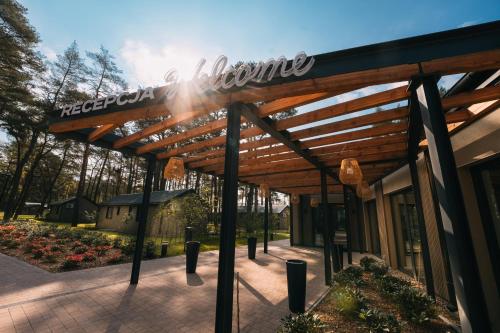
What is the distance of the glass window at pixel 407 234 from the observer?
22.2ft

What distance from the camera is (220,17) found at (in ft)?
13.9

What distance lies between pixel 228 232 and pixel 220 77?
6.67 feet

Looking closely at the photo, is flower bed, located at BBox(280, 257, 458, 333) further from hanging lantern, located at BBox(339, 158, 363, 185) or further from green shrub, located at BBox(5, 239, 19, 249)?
green shrub, located at BBox(5, 239, 19, 249)

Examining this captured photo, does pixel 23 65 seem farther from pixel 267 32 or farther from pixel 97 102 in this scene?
pixel 267 32

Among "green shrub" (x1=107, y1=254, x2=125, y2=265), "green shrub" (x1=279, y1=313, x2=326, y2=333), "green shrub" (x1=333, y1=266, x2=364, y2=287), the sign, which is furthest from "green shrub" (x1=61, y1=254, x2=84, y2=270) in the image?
"green shrub" (x1=333, y1=266, x2=364, y2=287)

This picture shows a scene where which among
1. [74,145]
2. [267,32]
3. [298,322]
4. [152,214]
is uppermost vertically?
[74,145]

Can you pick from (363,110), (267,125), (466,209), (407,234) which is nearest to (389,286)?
(466,209)

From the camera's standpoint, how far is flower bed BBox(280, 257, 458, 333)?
313cm

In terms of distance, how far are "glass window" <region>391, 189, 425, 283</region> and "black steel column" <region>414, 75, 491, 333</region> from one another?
5.10 m

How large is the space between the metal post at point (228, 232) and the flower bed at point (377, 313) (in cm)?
87

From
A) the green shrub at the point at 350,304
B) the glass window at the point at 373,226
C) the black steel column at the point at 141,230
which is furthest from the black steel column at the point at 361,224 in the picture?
the black steel column at the point at 141,230

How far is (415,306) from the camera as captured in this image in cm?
397

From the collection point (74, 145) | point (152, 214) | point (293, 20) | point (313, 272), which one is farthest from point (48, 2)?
point (74, 145)

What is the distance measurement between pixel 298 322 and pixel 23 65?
23749mm
